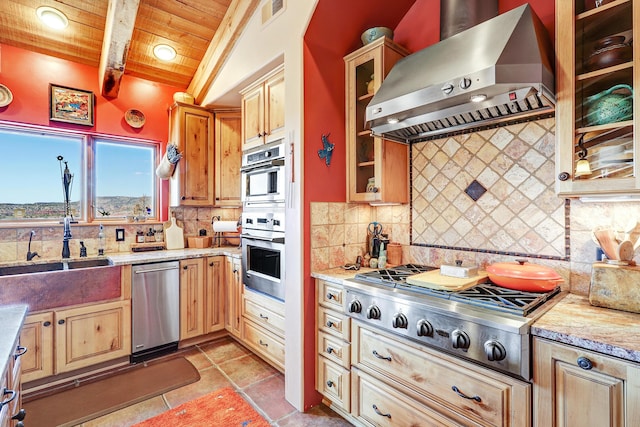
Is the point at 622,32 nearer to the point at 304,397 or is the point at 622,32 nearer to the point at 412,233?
the point at 412,233

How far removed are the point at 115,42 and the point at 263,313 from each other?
253 centimetres

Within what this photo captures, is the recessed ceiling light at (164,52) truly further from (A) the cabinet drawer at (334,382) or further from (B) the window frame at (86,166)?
(A) the cabinet drawer at (334,382)

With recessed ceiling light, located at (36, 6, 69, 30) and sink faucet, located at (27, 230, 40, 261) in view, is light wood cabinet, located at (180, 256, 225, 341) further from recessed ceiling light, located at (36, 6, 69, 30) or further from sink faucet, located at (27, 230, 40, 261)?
recessed ceiling light, located at (36, 6, 69, 30)

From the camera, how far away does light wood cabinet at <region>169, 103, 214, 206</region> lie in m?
3.29

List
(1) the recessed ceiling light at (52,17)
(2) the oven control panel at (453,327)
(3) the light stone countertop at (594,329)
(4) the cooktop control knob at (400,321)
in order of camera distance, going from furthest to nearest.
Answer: (1) the recessed ceiling light at (52,17) < (4) the cooktop control knob at (400,321) < (2) the oven control panel at (453,327) < (3) the light stone countertop at (594,329)

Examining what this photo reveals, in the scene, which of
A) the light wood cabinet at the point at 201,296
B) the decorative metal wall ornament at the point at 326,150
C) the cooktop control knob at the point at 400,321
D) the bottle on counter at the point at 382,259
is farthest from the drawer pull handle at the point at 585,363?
the light wood cabinet at the point at 201,296

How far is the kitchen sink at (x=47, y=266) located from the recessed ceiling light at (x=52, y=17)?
2.01 m

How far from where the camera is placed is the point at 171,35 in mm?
3025

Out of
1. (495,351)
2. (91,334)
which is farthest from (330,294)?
(91,334)

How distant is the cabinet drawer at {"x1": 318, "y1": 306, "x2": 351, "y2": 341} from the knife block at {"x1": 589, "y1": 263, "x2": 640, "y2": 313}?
118 centimetres

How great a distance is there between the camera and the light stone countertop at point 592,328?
99cm

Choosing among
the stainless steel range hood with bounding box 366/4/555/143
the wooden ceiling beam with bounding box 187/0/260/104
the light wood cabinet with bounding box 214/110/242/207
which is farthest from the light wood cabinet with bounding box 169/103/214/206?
the stainless steel range hood with bounding box 366/4/555/143

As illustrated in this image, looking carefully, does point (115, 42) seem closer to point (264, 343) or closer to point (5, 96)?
point (5, 96)

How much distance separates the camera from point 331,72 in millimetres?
2225
